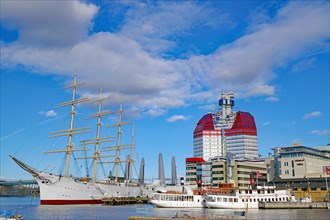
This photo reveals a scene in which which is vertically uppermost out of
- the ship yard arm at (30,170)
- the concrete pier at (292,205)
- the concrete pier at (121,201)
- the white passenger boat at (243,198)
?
the ship yard arm at (30,170)

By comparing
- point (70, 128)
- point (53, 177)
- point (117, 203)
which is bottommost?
point (117, 203)

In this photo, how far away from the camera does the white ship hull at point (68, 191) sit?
4040 inches

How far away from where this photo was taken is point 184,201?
307ft

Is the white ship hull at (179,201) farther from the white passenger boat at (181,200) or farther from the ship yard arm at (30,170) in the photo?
the ship yard arm at (30,170)

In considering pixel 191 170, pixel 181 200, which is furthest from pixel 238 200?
pixel 191 170

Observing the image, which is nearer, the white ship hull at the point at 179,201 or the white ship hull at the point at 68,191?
the white ship hull at the point at 179,201

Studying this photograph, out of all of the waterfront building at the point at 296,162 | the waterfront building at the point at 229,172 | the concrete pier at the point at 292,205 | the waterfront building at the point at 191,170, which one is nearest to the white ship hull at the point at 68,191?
the waterfront building at the point at 229,172

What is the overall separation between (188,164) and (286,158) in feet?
180

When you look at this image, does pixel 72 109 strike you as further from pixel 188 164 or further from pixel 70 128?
pixel 188 164

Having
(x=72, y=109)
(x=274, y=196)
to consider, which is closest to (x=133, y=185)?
(x=72, y=109)

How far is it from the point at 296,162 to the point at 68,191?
316 feet

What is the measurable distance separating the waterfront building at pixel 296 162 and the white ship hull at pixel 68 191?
7525cm

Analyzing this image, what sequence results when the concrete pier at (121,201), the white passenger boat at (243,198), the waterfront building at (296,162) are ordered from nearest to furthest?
the white passenger boat at (243,198) → the concrete pier at (121,201) → the waterfront building at (296,162)

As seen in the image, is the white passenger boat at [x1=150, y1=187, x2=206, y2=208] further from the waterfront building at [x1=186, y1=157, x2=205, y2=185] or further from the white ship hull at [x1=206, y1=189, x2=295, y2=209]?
the waterfront building at [x1=186, y1=157, x2=205, y2=185]
